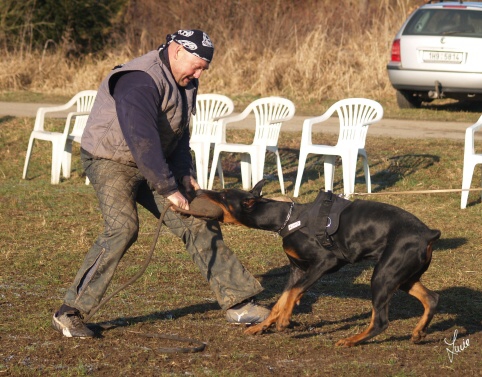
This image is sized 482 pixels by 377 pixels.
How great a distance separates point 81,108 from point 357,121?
389cm

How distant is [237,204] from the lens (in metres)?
5.18

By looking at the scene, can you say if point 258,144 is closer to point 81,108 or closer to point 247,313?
point 81,108

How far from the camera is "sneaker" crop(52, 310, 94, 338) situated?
5.09 m

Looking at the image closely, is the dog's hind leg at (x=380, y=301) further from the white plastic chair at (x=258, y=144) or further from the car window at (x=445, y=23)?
the car window at (x=445, y=23)

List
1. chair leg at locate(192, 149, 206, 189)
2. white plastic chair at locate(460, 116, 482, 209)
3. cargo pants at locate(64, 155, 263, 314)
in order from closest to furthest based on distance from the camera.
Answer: cargo pants at locate(64, 155, 263, 314) → white plastic chair at locate(460, 116, 482, 209) → chair leg at locate(192, 149, 206, 189)

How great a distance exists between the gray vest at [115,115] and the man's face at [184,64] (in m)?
0.04

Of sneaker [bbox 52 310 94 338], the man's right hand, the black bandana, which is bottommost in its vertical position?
sneaker [bbox 52 310 94 338]

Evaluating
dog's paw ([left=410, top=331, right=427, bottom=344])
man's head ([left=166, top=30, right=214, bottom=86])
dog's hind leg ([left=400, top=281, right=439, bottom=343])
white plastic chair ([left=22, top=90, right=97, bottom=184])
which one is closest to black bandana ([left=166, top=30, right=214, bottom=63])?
man's head ([left=166, top=30, right=214, bottom=86])

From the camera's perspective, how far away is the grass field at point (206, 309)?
187 inches

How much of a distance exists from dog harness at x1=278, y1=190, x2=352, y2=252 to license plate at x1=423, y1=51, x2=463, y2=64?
9683 millimetres

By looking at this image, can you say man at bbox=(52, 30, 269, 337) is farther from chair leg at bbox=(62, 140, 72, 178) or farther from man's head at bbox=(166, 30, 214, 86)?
chair leg at bbox=(62, 140, 72, 178)

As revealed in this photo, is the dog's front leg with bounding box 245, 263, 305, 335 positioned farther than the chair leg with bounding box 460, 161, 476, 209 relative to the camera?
No

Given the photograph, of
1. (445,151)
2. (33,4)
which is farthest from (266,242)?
(33,4)

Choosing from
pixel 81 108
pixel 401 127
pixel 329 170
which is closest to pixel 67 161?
pixel 81 108
